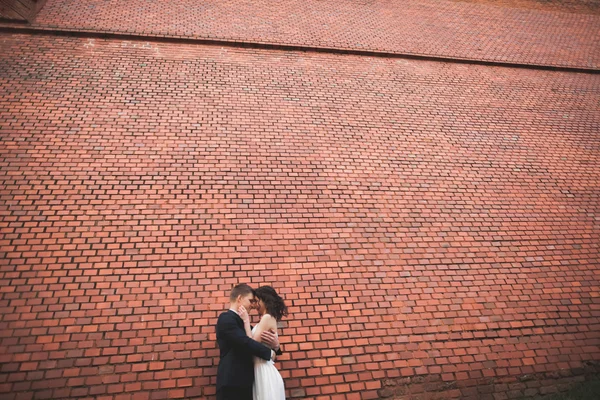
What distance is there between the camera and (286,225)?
3600 mm

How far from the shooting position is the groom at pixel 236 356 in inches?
90.3

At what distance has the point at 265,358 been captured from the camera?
2.33 metres

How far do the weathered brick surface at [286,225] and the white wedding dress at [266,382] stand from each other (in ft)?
1.50

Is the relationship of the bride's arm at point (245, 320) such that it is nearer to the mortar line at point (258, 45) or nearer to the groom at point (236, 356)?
the groom at point (236, 356)

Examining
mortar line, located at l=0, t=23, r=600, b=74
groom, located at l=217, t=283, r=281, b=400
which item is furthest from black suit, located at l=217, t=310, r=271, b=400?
mortar line, located at l=0, t=23, r=600, b=74

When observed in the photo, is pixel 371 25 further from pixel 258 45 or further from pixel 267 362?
pixel 267 362

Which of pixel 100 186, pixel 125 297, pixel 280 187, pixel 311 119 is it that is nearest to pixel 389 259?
pixel 280 187

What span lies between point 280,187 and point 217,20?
4.00m

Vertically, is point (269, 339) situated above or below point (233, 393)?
above

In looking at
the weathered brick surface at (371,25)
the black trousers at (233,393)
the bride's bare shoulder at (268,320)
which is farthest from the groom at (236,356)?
the weathered brick surface at (371,25)

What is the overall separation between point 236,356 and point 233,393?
0.27 metres

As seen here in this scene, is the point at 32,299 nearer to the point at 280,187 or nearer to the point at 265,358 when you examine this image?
the point at 265,358

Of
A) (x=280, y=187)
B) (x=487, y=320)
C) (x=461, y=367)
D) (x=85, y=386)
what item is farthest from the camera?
(x=280, y=187)

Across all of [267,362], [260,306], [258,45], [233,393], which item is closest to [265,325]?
[260,306]
